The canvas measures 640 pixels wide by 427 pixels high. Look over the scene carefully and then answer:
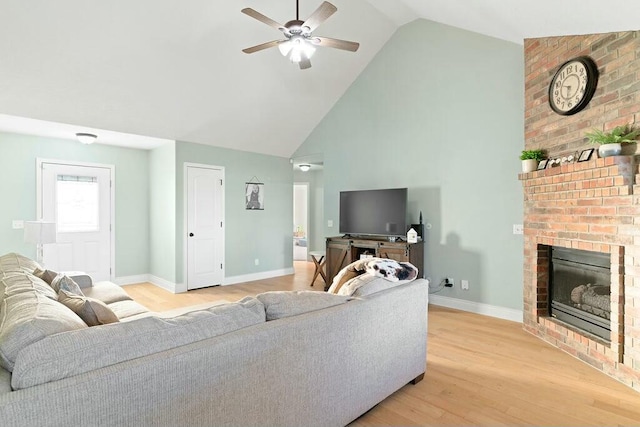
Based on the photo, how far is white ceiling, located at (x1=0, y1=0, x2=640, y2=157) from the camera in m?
3.09

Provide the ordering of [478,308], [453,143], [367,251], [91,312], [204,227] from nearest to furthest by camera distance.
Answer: [91,312] → [478,308] → [453,143] → [367,251] → [204,227]

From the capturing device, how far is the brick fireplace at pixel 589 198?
260 cm

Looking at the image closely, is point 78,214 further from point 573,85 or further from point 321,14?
point 573,85

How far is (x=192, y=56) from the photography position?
4070 millimetres

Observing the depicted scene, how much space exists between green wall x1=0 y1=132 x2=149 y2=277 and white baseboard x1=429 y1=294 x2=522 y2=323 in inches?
199

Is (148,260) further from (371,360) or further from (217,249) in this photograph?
(371,360)

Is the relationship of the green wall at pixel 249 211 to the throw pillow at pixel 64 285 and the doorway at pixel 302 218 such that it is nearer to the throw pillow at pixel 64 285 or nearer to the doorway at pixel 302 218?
the doorway at pixel 302 218

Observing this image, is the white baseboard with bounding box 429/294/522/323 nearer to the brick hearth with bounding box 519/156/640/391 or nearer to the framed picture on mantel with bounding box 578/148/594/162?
the brick hearth with bounding box 519/156/640/391

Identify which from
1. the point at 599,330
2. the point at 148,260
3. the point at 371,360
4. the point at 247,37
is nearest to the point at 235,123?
the point at 247,37

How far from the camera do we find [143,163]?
6.14 meters

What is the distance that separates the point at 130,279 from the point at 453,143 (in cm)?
572

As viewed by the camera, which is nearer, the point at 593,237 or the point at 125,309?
the point at 125,309

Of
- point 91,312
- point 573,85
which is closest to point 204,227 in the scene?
point 91,312

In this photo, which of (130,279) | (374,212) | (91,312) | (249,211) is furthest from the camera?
(249,211)
